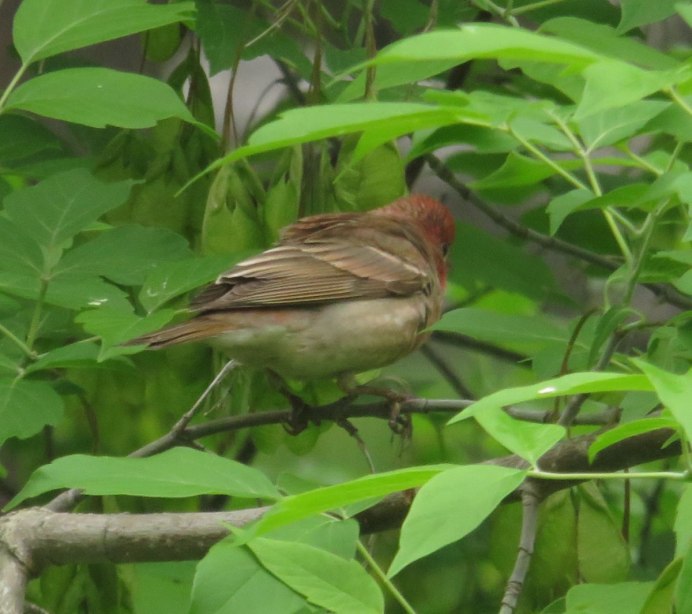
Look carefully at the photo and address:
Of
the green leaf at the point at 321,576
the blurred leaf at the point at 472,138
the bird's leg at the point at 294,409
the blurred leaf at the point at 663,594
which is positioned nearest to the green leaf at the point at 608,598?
the blurred leaf at the point at 663,594

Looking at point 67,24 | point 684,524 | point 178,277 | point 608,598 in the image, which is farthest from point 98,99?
point 684,524

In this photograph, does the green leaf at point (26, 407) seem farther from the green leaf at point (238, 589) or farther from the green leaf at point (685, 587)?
the green leaf at point (685, 587)

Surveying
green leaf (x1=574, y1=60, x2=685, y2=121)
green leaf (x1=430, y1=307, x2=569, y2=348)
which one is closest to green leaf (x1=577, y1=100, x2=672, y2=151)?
green leaf (x1=574, y1=60, x2=685, y2=121)

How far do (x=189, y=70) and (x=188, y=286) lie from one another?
3.22 feet

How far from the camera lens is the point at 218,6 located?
4.31 metres

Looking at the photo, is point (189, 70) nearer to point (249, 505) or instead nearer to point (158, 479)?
point (249, 505)

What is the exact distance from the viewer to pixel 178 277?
348cm

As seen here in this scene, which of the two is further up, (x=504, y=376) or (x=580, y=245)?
(x=580, y=245)

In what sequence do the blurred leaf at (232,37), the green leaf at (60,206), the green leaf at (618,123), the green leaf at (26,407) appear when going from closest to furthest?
the green leaf at (618,123)
the green leaf at (26,407)
the green leaf at (60,206)
the blurred leaf at (232,37)

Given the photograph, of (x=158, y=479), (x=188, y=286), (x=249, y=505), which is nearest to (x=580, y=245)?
(x=249, y=505)

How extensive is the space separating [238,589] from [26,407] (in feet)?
4.42

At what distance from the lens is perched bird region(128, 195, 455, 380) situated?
4.40 metres

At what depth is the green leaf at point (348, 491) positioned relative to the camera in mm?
1878

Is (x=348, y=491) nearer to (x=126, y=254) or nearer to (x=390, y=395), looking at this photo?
(x=126, y=254)
